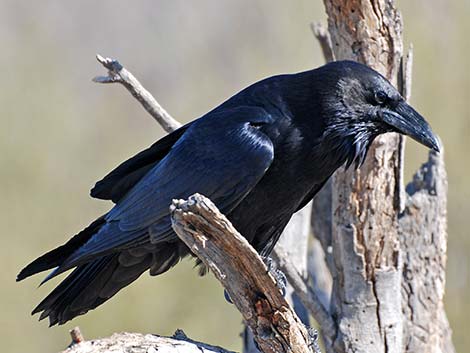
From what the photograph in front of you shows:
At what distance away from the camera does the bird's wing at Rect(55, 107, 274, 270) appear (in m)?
5.46

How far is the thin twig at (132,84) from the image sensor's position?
616 centimetres

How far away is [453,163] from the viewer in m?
13.3

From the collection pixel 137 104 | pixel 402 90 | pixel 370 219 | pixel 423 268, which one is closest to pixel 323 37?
pixel 402 90

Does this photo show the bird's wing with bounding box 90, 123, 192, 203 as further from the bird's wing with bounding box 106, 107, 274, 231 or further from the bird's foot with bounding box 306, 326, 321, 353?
the bird's foot with bounding box 306, 326, 321, 353

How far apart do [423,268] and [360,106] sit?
1562 mm

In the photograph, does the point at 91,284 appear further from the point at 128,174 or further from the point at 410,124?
the point at 410,124

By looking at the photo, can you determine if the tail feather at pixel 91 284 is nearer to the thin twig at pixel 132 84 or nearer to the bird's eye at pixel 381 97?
the thin twig at pixel 132 84

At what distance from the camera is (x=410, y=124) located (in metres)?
5.57

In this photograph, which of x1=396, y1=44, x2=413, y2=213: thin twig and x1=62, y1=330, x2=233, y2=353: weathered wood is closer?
x1=62, y1=330, x2=233, y2=353: weathered wood

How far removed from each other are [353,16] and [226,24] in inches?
394

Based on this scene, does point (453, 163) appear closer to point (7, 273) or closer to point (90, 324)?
point (90, 324)

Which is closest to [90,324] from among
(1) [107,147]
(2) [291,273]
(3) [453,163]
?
(1) [107,147]

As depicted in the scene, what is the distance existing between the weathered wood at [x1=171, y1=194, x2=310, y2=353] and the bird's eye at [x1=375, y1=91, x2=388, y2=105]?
147cm

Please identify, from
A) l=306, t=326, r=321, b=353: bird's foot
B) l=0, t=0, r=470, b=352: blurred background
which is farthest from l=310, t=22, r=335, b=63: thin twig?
l=0, t=0, r=470, b=352: blurred background
